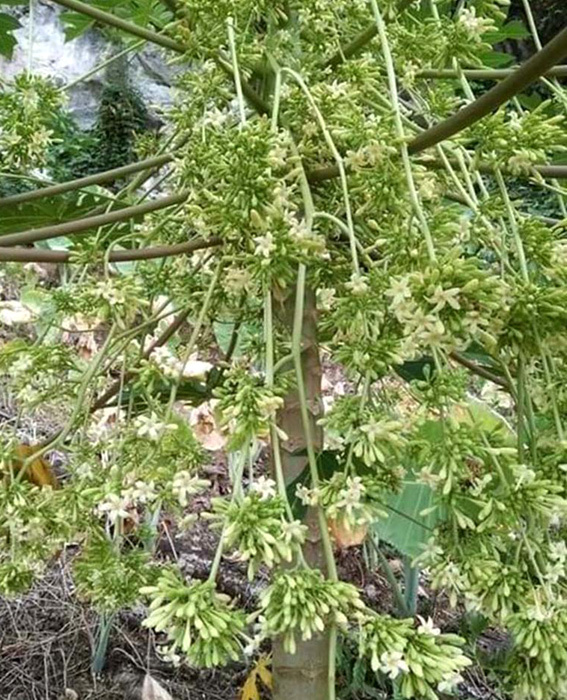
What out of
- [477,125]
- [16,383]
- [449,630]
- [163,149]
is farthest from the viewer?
[449,630]

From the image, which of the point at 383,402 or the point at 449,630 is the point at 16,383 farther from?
the point at 449,630

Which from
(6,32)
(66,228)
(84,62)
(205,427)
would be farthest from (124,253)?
(84,62)

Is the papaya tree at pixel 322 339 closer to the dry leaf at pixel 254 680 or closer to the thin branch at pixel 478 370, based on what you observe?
the thin branch at pixel 478 370

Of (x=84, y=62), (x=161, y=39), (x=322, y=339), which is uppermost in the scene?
(x=84, y=62)

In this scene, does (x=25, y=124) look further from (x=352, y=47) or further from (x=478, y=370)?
(x=478, y=370)

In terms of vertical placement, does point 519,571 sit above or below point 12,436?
below

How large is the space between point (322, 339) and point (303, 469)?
153mm

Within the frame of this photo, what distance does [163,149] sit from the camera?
90 centimetres

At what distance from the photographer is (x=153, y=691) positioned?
1.32 meters

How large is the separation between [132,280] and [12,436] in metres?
0.21

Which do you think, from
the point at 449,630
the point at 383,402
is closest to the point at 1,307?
the point at 383,402

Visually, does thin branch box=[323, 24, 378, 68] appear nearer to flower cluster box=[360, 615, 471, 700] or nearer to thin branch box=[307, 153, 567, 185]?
thin branch box=[307, 153, 567, 185]

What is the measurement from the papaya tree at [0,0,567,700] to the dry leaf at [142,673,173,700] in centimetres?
69

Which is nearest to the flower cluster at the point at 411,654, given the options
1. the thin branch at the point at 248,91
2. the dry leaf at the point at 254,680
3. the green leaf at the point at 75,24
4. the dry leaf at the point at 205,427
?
the thin branch at the point at 248,91
